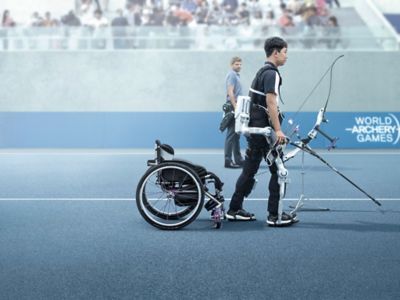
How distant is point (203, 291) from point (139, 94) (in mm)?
16778

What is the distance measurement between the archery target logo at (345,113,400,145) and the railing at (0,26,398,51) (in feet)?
10.5

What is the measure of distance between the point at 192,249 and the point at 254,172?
1.65 meters

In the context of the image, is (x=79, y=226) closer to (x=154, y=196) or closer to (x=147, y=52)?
(x=154, y=196)

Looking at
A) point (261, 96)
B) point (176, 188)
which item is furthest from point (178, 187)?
point (261, 96)

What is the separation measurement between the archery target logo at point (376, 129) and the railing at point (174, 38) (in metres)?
3.21

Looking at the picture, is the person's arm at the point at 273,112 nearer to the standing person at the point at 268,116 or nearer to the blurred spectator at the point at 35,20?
the standing person at the point at 268,116

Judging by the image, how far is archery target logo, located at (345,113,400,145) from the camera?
19.6 metres

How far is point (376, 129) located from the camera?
19.8 m

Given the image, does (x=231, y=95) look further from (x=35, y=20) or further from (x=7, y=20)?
(x=7, y=20)

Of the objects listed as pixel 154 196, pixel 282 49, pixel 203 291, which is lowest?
pixel 154 196

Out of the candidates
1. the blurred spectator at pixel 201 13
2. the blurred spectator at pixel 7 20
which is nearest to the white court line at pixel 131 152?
the blurred spectator at pixel 7 20

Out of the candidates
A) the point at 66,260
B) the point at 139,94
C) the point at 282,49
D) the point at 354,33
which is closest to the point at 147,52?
the point at 139,94

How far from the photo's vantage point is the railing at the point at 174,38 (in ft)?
72.1

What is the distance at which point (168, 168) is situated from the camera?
8164mm
